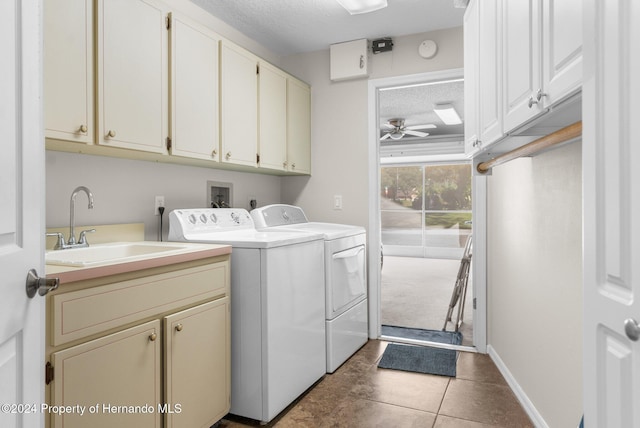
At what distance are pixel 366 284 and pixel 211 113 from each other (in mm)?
1828

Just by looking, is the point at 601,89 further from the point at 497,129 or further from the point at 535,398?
the point at 535,398

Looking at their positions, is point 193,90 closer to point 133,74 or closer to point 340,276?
point 133,74

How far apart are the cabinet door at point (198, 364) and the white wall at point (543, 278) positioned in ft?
4.85

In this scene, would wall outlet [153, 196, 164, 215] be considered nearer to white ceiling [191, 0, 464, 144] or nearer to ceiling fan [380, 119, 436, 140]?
white ceiling [191, 0, 464, 144]

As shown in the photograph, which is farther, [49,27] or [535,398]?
[535,398]

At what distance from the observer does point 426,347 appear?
3133 mm

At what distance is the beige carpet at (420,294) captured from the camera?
3.87m

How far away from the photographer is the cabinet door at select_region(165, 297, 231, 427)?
1653mm

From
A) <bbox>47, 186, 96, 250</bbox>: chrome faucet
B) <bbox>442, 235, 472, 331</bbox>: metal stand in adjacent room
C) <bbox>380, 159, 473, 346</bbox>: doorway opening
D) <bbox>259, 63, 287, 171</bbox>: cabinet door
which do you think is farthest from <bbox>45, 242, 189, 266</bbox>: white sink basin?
<bbox>380, 159, 473, 346</bbox>: doorway opening

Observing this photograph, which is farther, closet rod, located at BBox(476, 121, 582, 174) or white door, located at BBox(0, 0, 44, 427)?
closet rod, located at BBox(476, 121, 582, 174)

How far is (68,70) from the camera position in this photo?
1564 millimetres

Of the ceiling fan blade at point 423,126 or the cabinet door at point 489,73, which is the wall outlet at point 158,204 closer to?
the cabinet door at point 489,73

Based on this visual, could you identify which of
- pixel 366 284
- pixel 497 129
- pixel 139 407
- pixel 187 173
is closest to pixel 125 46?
pixel 187 173

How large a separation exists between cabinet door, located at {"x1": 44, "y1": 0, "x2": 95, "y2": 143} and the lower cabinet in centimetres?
65
